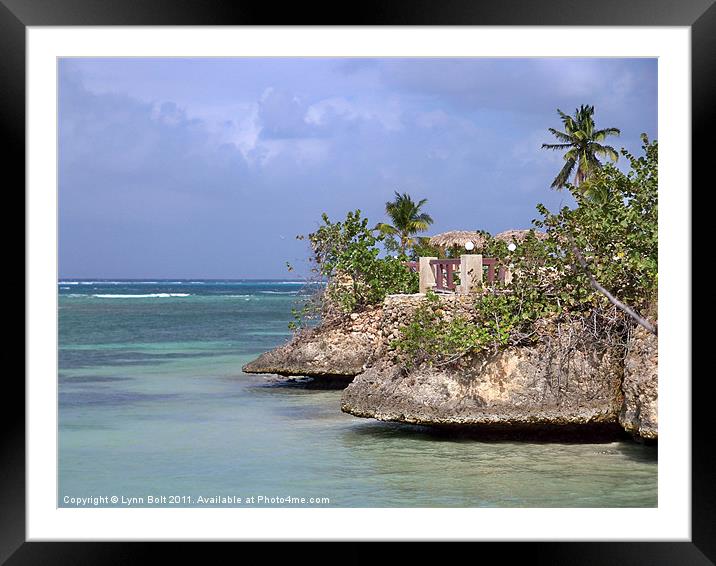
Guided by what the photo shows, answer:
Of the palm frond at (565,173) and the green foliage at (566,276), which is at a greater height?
the palm frond at (565,173)

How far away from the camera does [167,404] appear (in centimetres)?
1338

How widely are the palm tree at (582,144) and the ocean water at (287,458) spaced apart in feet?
31.0

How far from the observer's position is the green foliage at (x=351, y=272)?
43.8ft

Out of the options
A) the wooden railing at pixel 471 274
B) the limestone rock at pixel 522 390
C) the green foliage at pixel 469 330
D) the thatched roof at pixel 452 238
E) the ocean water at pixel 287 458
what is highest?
the thatched roof at pixel 452 238

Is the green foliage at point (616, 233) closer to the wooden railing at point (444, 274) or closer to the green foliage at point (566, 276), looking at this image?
the green foliage at point (566, 276)

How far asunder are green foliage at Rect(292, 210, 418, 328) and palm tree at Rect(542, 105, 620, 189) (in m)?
8.61

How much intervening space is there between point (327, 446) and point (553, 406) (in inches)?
99.2

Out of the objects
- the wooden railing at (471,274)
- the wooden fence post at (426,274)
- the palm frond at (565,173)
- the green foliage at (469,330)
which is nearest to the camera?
the green foliage at (469,330)
